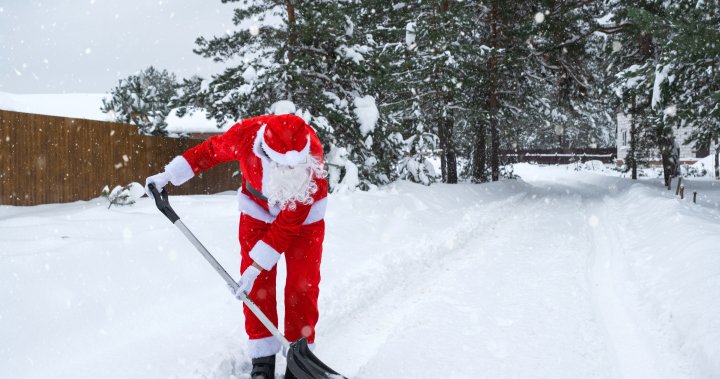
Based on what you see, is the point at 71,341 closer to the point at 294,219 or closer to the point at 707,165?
the point at 294,219

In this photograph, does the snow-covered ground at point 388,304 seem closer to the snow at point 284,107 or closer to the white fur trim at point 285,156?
the white fur trim at point 285,156

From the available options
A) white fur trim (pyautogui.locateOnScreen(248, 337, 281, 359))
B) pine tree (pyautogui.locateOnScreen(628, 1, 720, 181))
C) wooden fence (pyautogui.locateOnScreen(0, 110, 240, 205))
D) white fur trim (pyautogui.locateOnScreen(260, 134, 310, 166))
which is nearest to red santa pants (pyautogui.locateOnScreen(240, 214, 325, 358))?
white fur trim (pyautogui.locateOnScreen(248, 337, 281, 359))

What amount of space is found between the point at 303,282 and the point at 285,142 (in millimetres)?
979

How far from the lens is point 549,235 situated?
28.3ft

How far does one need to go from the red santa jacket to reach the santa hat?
6 cm

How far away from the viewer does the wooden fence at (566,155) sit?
43344 millimetres

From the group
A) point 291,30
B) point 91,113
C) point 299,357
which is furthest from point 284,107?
point 91,113

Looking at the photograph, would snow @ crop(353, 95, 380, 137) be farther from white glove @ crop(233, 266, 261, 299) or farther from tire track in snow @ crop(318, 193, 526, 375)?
white glove @ crop(233, 266, 261, 299)

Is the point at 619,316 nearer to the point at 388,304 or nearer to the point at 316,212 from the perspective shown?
the point at 388,304

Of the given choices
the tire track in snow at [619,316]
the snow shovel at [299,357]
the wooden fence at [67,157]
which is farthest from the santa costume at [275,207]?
the wooden fence at [67,157]

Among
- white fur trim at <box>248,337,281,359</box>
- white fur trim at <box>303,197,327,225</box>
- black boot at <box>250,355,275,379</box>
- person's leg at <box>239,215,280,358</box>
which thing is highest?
white fur trim at <box>303,197,327,225</box>

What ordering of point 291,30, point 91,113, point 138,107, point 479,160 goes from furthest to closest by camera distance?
point 91,113, point 479,160, point 138,107, point 291,30

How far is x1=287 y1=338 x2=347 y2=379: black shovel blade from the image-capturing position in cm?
288

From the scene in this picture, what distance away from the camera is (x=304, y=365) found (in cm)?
292
